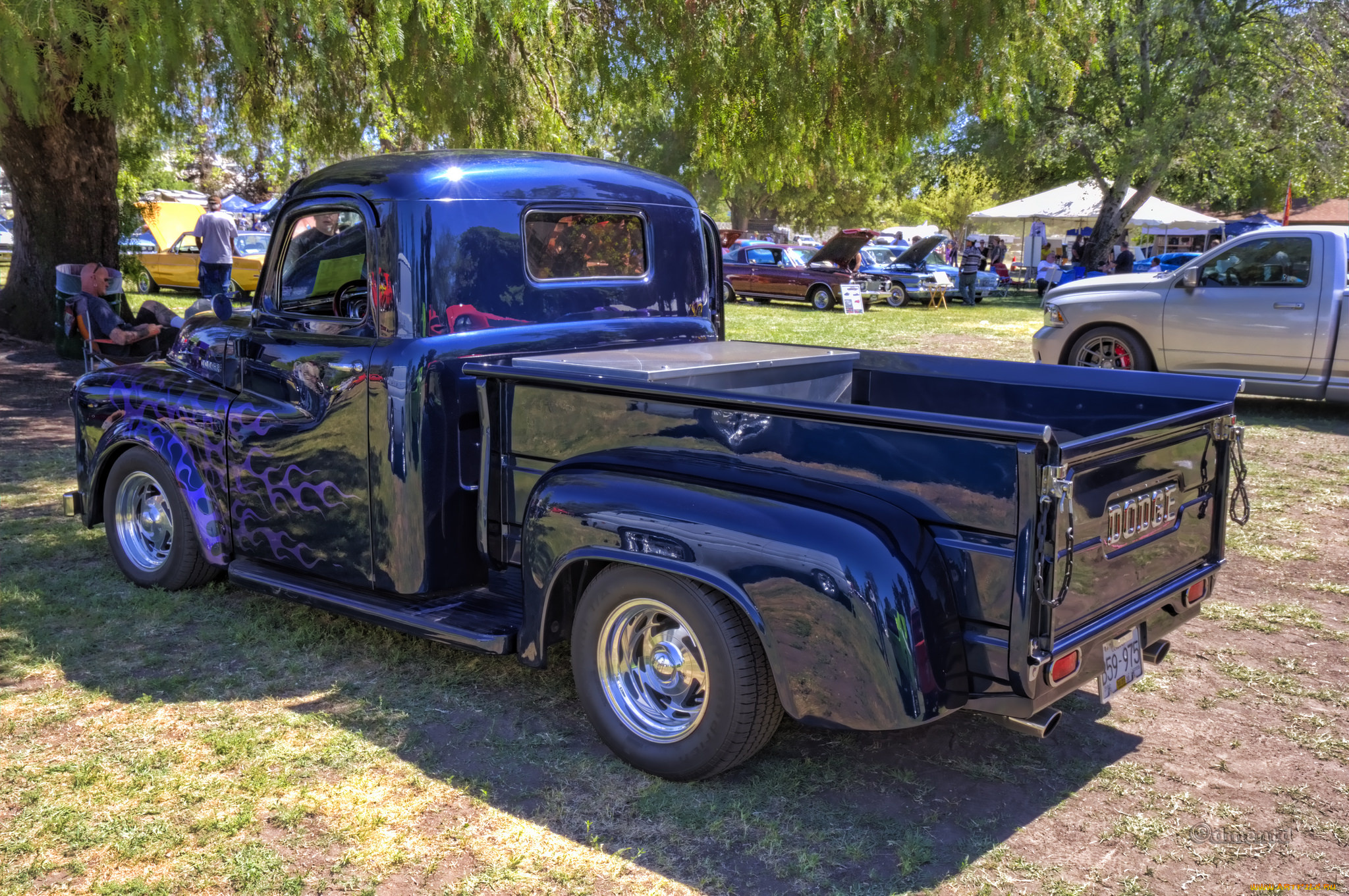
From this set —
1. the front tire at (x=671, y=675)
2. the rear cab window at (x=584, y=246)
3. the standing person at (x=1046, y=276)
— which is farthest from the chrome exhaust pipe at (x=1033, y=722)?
the standing person at (x=1046, y=276)

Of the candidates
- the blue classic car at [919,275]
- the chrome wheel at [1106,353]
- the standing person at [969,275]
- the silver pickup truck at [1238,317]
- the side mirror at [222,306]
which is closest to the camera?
the side mirror at [222,306]

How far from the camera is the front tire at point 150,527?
5078mm

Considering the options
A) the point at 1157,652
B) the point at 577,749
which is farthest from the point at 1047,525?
the point at 577,749

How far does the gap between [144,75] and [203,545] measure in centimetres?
378

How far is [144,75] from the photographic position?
7145 mm

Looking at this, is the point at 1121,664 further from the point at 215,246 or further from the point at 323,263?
the point at 215,246

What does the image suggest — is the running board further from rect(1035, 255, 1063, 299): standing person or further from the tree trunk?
rect(1035, 255, 1063, 299): standing person

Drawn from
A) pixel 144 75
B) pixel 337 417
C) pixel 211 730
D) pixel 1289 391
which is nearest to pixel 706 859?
pixel 211 730

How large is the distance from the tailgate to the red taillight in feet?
0.23

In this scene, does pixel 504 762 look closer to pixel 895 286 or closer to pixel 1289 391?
pixel 1289 391

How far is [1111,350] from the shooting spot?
1111cm

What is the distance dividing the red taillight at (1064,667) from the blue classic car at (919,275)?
23.4m

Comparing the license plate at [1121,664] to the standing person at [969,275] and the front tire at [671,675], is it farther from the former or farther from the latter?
the standing person at [969,275]

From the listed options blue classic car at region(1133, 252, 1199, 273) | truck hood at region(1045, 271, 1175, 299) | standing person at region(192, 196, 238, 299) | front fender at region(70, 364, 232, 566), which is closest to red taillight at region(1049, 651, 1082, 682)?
front fender at region(70, 364, 232, 566)
